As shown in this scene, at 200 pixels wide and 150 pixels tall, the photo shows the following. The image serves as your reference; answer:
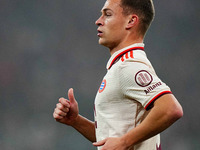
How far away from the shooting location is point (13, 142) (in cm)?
791

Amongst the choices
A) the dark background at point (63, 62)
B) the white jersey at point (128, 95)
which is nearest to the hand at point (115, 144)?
the white jersey at point (128, 95)

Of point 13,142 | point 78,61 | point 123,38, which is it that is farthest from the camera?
point 78,61

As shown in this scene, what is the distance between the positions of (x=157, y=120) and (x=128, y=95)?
0.68 feet

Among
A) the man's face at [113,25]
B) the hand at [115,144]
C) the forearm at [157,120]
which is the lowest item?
the hand at [115,144]

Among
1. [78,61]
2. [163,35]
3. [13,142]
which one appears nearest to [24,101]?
[13,142]

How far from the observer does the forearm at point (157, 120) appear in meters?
1.55

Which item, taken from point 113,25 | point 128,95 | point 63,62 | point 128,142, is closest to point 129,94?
point 128,95

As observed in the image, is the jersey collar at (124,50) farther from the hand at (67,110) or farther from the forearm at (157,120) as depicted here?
the forearm at (157,120)

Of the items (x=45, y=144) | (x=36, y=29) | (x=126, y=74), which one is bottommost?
(x=45, y=144)

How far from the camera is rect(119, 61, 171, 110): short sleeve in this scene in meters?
1.62

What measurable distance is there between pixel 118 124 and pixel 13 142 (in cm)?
662

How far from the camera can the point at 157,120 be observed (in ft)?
5.16

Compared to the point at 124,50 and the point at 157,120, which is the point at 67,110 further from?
the point at 157,120

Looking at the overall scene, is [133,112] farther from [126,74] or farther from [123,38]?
[123,38]
